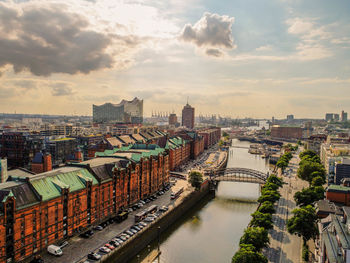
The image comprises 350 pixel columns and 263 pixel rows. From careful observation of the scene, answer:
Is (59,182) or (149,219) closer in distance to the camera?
(59,182)

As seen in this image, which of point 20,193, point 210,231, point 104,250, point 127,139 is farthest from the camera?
point 127,139

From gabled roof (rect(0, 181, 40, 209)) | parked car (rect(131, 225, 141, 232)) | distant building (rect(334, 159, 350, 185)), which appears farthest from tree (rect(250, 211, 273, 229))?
distant building (rect(334, 159, 350, 185))

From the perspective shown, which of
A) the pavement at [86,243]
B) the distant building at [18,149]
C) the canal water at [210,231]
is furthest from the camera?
the distant building at [18,149]

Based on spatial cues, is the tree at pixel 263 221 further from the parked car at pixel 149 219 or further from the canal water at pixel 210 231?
the parked car at pixel 149 219

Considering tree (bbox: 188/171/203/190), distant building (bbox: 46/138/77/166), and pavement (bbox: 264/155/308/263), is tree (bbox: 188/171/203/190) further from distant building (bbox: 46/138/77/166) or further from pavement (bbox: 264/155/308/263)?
distant building (bbox: 46/138/77/166)

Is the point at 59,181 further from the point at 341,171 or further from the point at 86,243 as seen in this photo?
the point at 341,171

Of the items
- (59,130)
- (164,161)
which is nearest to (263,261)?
(164,161)

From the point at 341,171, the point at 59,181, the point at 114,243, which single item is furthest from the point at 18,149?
the point at 341,171

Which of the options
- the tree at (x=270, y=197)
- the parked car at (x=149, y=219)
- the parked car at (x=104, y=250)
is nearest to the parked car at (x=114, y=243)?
the parked car at (x=104, y=250)
